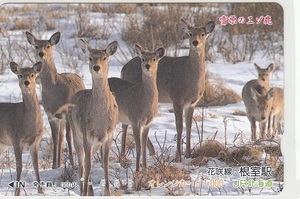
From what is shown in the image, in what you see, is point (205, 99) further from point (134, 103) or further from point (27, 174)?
point (27, 174)

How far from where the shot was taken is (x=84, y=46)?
7746 millimetres

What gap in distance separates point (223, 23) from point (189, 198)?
0.92 m

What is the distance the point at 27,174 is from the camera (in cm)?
783

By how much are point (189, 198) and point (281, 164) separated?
0.51m

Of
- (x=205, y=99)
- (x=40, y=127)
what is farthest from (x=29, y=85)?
(x=205, y=99)

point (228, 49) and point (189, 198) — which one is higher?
point (228, 49)

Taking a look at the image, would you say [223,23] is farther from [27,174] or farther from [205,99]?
[27,174]

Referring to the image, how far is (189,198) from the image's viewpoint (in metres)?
7.80

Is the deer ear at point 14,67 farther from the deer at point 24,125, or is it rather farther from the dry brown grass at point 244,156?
the dry brown grass at point 244,156

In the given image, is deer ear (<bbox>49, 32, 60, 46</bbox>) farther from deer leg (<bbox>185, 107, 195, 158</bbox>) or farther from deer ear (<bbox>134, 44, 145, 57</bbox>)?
deer leg (<bbox>185, 107, 195, 158</bbox>)

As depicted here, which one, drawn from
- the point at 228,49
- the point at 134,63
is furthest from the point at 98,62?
the point at 228,49

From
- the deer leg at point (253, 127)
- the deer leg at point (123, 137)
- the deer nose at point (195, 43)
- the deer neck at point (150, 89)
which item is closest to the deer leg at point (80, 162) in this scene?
the deer leg at point (123, 137)

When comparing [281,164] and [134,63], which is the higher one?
[134,63]

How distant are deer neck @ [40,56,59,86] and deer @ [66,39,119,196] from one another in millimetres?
160
